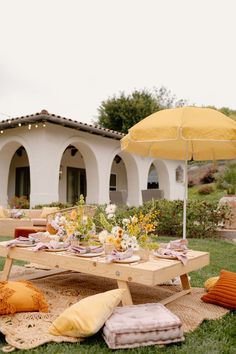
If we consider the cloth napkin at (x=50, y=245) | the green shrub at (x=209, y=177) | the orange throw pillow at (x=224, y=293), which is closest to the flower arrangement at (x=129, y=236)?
the cloth napkin at (x=50, y=245)

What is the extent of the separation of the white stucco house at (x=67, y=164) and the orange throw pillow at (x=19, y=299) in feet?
29.1

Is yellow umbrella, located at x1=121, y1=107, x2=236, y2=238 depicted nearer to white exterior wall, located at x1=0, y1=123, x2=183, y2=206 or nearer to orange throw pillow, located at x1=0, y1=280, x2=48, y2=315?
orange throw pillow, located at x1=0, y1=280, x2=48, y2=315

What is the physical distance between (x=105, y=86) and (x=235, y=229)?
26971mm

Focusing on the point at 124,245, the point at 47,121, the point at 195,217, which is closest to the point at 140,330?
the point at 124,245

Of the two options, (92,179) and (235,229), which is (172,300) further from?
(92,179)

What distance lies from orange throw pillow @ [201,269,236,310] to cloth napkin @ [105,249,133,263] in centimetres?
104

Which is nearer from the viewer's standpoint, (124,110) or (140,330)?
(140,330)

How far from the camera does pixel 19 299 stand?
3.85m

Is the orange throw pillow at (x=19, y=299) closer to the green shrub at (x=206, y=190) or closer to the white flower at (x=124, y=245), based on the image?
the white flower at (x=124, y=245)

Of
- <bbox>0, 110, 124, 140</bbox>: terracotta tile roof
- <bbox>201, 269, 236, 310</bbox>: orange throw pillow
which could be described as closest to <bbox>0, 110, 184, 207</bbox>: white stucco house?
<bbox>0, 110, 124, 140</bbox>: terracotta tile roof

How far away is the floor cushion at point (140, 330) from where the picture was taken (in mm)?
3082

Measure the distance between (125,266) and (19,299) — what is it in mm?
1080

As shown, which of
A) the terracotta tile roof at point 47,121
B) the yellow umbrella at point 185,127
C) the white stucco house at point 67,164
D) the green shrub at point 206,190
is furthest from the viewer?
the green shrub at point 206,190

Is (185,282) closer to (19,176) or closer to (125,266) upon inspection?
(125,266)
